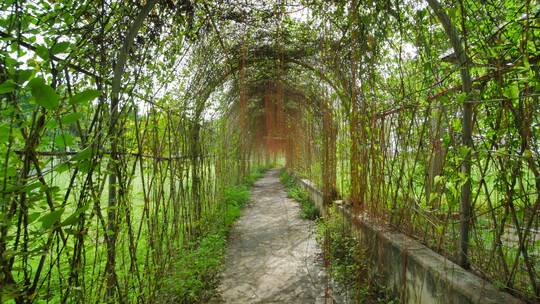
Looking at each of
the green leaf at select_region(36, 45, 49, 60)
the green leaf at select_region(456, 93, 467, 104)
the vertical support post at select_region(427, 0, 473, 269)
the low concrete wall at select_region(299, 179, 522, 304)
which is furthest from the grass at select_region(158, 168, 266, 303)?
the green leaf at select_region(456, 93, 467, 104)

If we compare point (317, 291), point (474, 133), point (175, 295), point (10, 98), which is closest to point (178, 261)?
point (175, 295)

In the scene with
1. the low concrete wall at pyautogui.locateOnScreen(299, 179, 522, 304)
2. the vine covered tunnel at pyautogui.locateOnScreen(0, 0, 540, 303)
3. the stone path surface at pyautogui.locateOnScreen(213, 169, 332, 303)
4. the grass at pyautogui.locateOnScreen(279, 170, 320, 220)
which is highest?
the vine covered tunnel at pyautogui.locateOnScreen(0, 0, 540, 303)

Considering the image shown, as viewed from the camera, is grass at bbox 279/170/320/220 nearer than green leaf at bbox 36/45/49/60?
No

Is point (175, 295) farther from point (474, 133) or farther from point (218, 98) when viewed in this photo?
point (218, 98)

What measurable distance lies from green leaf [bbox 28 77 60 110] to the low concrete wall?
1923 mm

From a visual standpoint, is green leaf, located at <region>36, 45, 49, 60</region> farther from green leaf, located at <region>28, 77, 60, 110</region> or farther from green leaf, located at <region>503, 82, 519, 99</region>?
green leaf, located at <region>503, 82, 519, 99</region>

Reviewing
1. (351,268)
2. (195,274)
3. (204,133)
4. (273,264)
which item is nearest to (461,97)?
(351,268)

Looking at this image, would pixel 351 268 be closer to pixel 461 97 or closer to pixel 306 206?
pixel 461 97

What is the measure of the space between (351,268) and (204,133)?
10.3 ft

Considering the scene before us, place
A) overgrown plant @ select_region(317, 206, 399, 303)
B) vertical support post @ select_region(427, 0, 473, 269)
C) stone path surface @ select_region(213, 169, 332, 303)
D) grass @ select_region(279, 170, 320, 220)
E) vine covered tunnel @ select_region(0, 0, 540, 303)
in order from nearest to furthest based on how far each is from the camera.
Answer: vine covered tunnel @ select_region(0, 0, 540, 303)
vertical support post @ select_region(427, 0, 473, 269)
overgrown plant @ select_region(317, 206, 399, 303)
stone path surface @ select_region(213, 169, 332, 303)
grass @ select_region(279, 170, 320, 220)

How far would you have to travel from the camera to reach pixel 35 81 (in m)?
0.57

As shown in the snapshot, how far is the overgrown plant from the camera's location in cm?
287

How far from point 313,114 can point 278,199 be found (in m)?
3.08

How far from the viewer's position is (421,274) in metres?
2.21
